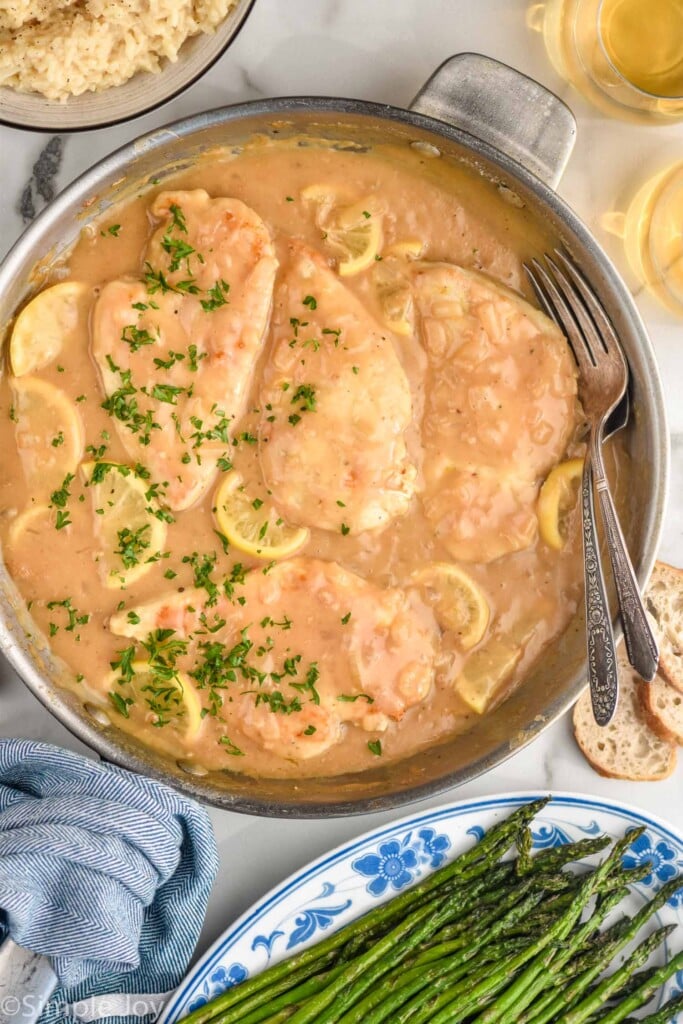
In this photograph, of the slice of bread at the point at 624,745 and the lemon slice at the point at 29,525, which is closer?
the lemon slice at the point at 29,525

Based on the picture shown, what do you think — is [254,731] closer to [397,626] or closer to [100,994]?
[397,626]

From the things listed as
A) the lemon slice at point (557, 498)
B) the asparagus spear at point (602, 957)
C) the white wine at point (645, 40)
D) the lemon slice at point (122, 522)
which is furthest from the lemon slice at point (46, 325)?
the asparagus spear at point (602, 957)

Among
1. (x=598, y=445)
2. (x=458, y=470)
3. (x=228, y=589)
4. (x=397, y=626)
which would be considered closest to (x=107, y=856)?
(x=228, y=589)

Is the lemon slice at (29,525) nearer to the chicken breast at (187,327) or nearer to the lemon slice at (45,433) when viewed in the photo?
the lemon slice at (45,433)

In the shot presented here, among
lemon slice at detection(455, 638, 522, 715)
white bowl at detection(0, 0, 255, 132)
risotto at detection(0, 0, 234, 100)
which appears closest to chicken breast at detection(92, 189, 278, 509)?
white bowl at detection(0, 0, 255, 132)

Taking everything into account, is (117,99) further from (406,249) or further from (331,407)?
(331,407)

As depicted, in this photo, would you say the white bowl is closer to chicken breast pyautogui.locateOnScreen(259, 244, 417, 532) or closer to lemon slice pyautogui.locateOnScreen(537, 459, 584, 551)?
chicken breast pyautogui.locateOnScreen(259, 244, 417, 532)

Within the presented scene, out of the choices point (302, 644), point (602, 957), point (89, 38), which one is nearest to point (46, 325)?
point (89, 38)
